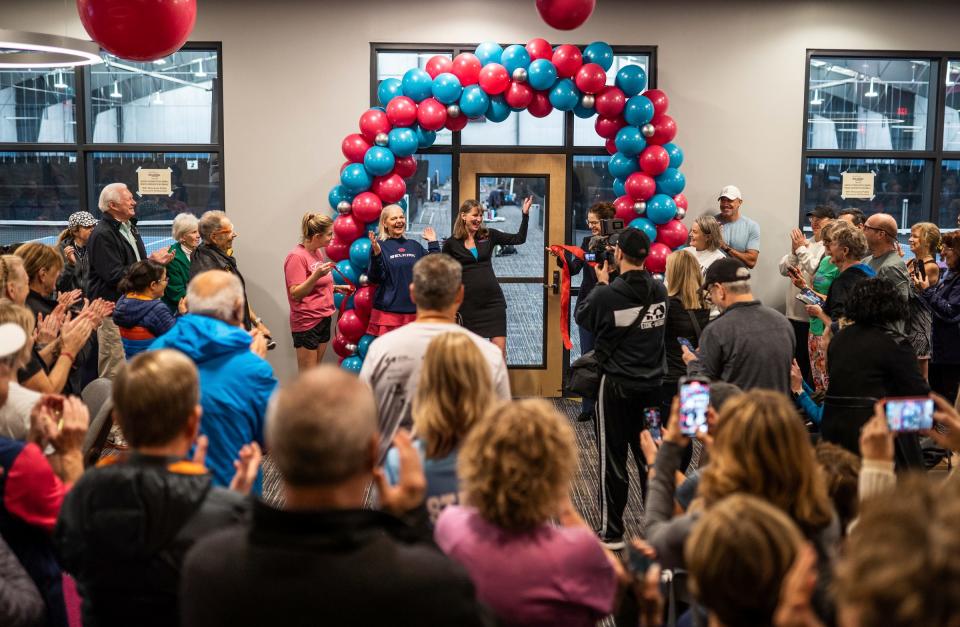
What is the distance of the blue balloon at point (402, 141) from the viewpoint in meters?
6.28

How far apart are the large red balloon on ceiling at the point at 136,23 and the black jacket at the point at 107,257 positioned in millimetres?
1528

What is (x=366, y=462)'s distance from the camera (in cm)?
Result: 157

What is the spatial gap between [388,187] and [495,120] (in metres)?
0.91

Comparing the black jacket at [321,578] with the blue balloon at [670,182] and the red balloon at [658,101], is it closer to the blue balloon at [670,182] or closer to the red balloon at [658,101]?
the blue balloon at [670,182]

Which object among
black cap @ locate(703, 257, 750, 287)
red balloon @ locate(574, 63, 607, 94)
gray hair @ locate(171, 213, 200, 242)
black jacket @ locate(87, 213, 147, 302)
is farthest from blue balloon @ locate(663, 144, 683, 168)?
black jacket @ locate(87, 213, 147, 302)

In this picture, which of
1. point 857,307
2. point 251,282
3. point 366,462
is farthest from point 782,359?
point 251,282

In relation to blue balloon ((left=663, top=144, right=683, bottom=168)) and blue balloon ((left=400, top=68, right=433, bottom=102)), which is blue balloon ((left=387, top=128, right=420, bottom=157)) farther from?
blue balloon ((left=663, top=144, right=683, bottom=168))

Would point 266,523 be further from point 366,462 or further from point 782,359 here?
point 782,359

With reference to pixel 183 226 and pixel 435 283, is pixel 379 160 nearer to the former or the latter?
pixel 183 226

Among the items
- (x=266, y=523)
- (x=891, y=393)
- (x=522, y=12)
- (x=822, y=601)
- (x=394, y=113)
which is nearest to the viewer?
(x=266, y=523)

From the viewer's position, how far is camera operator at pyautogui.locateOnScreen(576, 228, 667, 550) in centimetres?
421

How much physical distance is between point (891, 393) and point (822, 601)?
1.92 meters

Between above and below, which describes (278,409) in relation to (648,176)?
below

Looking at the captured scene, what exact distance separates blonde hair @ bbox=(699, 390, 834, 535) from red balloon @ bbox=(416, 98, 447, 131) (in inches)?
180
